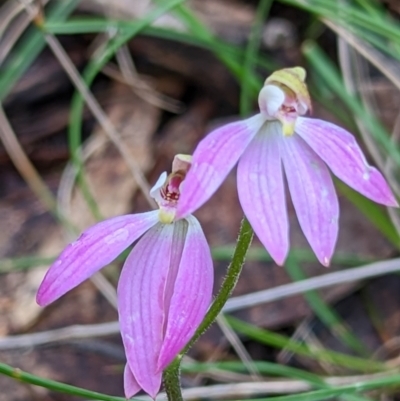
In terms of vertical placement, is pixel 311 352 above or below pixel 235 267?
above

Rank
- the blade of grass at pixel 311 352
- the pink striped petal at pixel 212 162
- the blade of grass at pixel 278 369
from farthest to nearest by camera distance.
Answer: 1. the blade of grass at pixel 311 352
2. the blade of grass at pixel 278 369
3. the pink striped petal at pixel 212 162

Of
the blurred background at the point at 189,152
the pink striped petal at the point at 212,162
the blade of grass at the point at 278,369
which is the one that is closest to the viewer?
the pink striped petal at the point at 212,162

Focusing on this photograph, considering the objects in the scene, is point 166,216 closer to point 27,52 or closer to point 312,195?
point 312,195

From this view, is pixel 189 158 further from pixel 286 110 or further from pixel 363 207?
pixel 363 207

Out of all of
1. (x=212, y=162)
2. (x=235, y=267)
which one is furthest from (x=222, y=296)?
(x=212, y=162)

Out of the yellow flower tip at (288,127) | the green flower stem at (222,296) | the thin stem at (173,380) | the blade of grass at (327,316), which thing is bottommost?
the thin stem at (173,380)

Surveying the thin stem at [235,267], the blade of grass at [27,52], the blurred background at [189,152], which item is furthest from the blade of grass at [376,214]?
the thin stem at [235,267]

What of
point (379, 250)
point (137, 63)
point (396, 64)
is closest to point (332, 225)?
point (379, 250)

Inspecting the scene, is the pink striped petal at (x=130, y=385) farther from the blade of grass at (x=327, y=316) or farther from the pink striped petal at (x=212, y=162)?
the blade of grass at (x=327, y=316)
